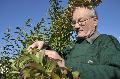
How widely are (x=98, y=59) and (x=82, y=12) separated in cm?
143

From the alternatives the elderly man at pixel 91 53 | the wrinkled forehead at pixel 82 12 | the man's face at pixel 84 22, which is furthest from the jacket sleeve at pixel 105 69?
the wrinkled forehead at pixel 82 12

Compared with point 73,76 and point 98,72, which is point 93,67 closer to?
point 98,72

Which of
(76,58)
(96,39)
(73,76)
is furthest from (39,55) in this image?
(96,39)

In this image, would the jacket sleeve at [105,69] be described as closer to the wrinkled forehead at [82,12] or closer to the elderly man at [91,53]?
the elderly man at [91,53]

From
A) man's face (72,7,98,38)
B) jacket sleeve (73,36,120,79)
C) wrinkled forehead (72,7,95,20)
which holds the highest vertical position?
wrinkled forehead (72,7,95,20)

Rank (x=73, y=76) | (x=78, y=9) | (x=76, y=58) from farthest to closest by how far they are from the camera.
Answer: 1. (x=78, y=9)
2. (x=76, y=58)
3. (x=73, y=76)

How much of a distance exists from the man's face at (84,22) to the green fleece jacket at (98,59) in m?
0.50

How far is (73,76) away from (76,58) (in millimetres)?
1070

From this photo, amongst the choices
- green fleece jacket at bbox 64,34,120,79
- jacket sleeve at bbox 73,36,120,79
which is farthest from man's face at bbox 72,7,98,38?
jacket sleeve at bbox 73,36,120,79

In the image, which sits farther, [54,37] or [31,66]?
[54,37]

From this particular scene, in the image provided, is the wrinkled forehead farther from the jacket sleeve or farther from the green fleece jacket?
the jacket sleeve

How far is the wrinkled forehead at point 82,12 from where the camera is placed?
4559mm

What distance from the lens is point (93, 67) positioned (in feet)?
9.72

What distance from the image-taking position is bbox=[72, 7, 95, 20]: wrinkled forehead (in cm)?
456
